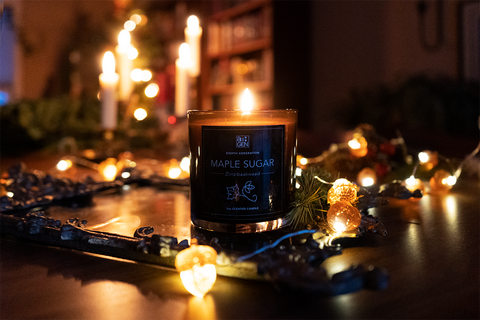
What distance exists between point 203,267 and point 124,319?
0.20 ft

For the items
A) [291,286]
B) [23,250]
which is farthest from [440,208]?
[23,250]

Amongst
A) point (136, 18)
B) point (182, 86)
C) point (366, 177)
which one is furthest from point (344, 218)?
point (136, 18)

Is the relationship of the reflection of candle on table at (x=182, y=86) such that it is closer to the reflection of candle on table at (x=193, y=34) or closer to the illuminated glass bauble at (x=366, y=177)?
the reflection of candle on table at (x=193, y=34)

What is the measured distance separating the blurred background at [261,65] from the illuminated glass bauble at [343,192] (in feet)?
2.43

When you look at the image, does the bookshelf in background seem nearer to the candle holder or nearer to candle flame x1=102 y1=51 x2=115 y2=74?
candle flame x1=102 y1=51 x2=115 y2=74

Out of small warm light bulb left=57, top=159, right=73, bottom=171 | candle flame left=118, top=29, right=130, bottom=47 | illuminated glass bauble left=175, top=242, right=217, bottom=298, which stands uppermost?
candle flame left=118, top=29, right=130, bottom=47

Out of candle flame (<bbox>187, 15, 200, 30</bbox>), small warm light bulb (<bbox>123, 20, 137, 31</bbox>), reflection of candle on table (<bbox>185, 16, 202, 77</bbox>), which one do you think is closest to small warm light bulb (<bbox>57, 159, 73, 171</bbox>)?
reflection of candle on table (<bbox>185, 16, 202, 77</bbox>)

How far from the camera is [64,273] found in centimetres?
33

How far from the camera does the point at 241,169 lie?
14.7 inches

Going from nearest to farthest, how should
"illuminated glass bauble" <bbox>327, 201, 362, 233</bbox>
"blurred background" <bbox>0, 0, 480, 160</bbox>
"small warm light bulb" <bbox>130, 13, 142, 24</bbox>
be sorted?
"illuminated glass bauble" <bbox>327, 201, 362, 233</bbox> → "blurred background" <bbox>0, 0, 480, 160</bbox> → "small warm light bulb" <bbox>130, 13, 142, 24</bbox>

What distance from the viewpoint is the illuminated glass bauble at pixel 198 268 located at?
279 millimetres

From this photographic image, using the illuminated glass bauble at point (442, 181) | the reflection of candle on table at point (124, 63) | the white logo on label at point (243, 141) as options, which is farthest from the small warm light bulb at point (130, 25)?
the white logo on label at point (243, 141)

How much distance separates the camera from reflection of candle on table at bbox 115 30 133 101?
1.30m

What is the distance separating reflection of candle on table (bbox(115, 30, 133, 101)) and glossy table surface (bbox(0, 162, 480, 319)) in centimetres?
98
